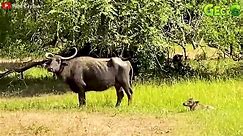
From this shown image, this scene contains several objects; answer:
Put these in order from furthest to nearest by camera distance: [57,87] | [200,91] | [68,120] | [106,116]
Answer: [57,87] → [200,91] → [106,116] → [68,120]

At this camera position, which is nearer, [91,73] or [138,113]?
[138,113]

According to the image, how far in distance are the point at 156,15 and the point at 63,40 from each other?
3.56 metres

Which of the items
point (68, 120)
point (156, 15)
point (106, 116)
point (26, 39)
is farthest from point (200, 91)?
point (26, 39)

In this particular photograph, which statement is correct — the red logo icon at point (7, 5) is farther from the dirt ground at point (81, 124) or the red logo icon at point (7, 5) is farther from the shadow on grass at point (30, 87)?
the dirt ground at point (81, 124)

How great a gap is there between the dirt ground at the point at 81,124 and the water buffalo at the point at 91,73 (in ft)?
6.02

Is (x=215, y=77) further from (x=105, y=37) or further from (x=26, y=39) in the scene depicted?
(x=26, y=39)

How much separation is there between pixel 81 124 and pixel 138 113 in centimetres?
214

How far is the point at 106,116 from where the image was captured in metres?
12.5

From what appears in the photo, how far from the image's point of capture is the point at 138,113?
1295cm

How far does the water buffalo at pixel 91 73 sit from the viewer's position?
14508 millimetres

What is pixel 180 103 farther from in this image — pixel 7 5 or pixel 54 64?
pixel 7 5

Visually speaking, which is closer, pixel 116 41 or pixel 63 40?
pixel 116 41

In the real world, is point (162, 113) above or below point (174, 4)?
below

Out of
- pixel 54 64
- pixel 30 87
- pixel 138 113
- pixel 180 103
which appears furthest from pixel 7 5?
pixel 138 113
